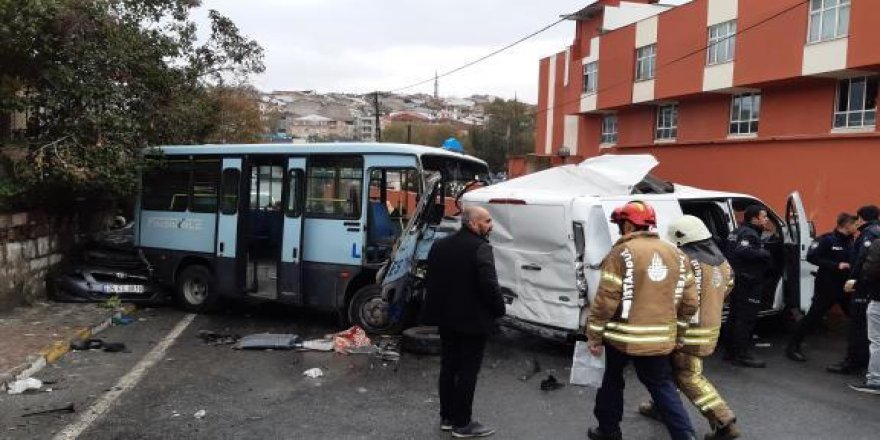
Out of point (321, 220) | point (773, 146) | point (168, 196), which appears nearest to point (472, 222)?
point (321, 220)

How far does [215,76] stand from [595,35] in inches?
1016

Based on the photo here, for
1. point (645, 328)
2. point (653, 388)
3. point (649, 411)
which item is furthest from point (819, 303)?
point (645, 328)

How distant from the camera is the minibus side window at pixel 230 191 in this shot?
9.98 meters

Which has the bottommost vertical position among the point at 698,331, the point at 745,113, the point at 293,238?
the point at 698,331

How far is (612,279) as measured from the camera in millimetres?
4676

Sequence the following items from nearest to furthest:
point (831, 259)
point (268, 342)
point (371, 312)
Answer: point (831, 259)
point (268, 342)
point (371, 312)

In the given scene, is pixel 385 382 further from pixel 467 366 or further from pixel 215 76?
pixel 215 76

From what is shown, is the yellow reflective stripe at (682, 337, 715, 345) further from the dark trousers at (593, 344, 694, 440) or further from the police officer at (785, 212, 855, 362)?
the police officer at (785, 212, 855, 362)

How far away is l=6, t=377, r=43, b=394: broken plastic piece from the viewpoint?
6354 millimetres

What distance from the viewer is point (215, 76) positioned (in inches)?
612

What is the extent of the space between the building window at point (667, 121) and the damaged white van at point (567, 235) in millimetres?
20625

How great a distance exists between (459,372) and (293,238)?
4563 millimetres

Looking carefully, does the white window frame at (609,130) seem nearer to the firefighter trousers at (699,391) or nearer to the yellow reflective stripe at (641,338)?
the firefighter trousers at (699,391)

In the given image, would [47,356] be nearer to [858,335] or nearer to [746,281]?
[746,281]
